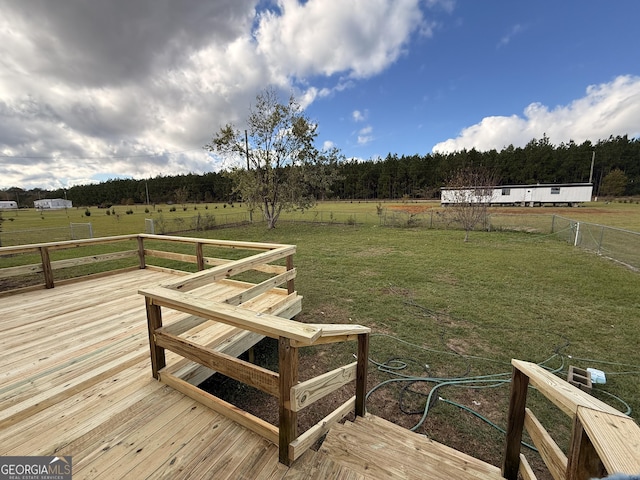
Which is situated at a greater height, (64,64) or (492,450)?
(64,64)

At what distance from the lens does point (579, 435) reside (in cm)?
99

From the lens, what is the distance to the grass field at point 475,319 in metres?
2.84

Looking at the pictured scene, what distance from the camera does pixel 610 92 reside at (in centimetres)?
2373

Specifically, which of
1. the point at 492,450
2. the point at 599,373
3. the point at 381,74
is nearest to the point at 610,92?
the point at 381,74

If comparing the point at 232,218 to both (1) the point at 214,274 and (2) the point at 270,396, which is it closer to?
(2) the point at 270,396

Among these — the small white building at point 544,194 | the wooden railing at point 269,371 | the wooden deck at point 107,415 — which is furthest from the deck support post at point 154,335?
the small white building at point 544,194

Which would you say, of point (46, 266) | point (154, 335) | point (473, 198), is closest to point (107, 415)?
point (154, 335)

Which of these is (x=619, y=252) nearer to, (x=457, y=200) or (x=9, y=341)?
(x=457, y=200)

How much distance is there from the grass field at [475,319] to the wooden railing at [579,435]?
1.03 metres

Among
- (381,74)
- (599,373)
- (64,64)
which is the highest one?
(381,74)

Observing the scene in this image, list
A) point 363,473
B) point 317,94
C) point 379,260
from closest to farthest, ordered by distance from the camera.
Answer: point 363,473, point 379,260, point 317,94

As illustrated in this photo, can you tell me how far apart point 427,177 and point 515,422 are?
6406cm

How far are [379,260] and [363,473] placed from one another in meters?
7.57

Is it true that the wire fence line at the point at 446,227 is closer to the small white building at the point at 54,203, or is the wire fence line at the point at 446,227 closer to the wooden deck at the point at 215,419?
the wooden deck at the point at 215,419
